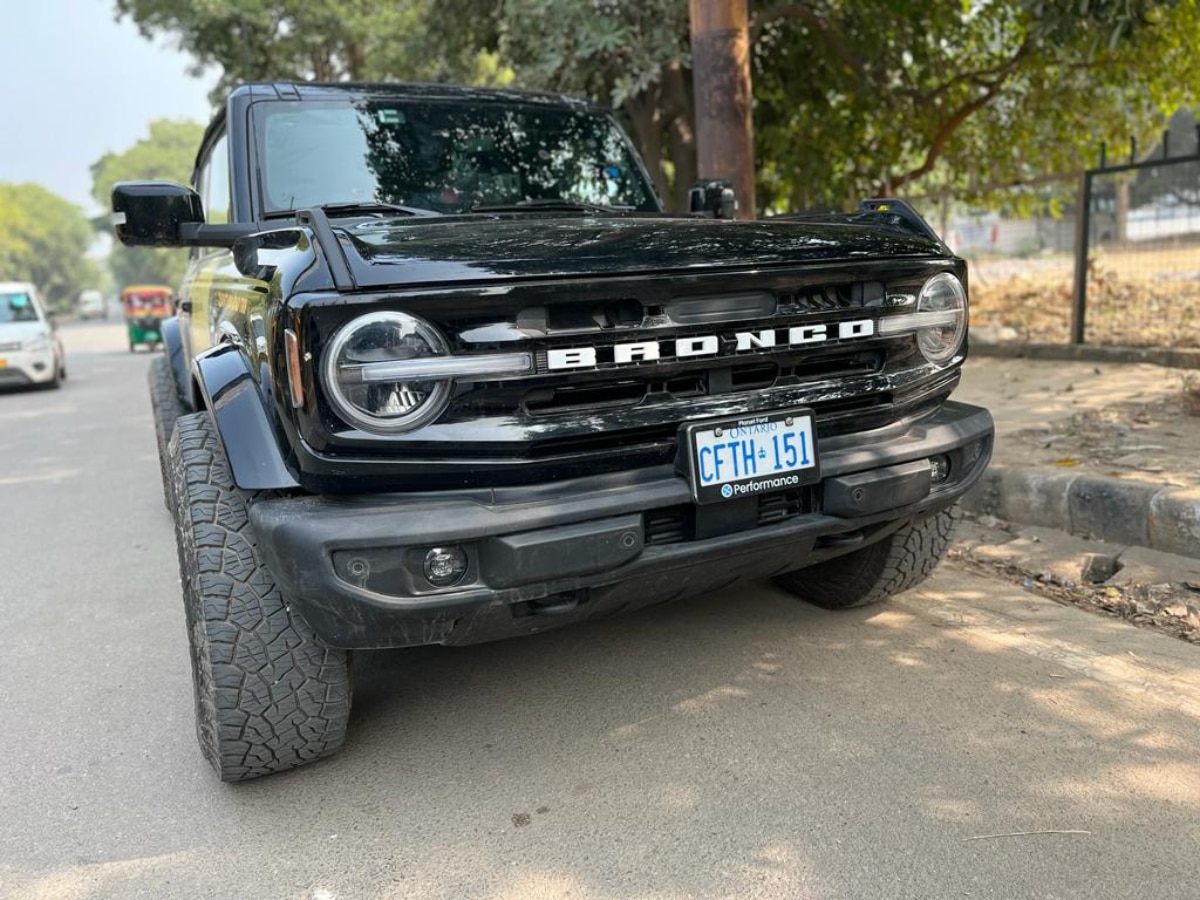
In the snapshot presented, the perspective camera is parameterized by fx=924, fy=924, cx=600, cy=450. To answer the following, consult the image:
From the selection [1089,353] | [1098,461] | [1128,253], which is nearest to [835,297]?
[1098,461]

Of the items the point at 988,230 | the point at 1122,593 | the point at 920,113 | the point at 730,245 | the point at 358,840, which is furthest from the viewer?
the point at 988,230

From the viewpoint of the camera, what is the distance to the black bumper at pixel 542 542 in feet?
6.56

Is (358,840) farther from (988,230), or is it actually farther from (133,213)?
(988,230)

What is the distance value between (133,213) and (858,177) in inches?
353

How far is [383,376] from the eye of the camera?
2.01 m

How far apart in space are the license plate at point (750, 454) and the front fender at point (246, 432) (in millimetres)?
951

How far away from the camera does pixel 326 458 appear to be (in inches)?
79.6

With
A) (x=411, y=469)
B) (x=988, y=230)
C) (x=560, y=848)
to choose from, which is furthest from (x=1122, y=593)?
(x=988, y=230)

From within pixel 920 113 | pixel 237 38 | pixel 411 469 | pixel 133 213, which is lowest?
pixel 411 469

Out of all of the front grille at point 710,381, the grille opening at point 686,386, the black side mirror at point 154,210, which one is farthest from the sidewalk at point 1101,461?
the black side mirror at point 154,210

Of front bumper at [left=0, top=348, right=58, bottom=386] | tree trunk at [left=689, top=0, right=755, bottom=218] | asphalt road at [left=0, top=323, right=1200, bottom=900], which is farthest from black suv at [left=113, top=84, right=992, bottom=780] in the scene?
front bumper at [left=0, top=348, right=58, bottom=386]

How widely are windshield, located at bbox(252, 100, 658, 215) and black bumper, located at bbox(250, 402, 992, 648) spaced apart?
4.77 feet

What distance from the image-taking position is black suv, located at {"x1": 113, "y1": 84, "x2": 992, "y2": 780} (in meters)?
2.03

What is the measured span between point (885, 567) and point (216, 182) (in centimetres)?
305
